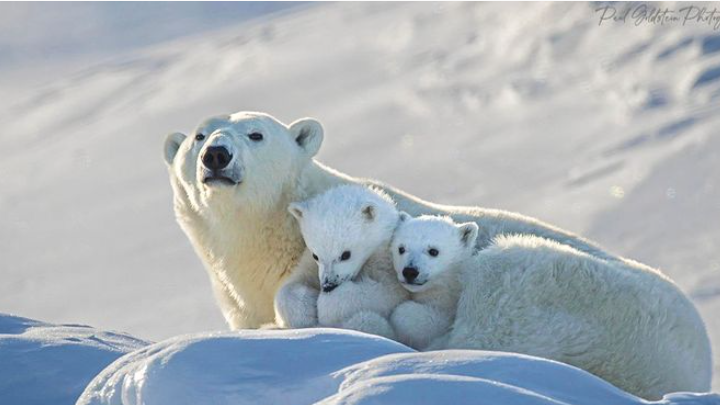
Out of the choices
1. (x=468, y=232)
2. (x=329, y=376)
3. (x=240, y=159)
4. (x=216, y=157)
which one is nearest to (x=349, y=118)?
(x=240, y=159)

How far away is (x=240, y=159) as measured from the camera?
599 cm

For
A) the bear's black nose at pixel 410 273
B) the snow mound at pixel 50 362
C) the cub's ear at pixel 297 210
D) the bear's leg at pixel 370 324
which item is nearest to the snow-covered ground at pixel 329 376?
the bear's leg at pixel 370 324

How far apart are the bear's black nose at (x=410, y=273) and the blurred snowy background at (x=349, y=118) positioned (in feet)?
79.5

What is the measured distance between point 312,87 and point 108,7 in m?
7.72

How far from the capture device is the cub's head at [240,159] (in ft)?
19.5

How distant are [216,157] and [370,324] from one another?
1042 millimetres

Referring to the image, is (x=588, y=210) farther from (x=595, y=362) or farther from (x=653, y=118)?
(x=595, y=362)

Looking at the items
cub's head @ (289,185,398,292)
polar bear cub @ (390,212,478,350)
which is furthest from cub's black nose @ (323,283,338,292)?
polar bear cub @ (390,212,478,350)

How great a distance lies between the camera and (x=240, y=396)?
4520mm

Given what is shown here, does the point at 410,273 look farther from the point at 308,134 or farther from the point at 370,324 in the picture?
the point at 308,134

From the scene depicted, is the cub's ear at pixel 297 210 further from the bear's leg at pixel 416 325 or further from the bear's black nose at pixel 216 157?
the bear's leg at pixel 416 325

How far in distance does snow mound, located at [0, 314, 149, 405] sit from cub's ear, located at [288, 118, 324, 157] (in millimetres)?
1172

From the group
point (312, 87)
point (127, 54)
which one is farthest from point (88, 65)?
point (312, 87)

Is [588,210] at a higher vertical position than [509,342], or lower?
lower
